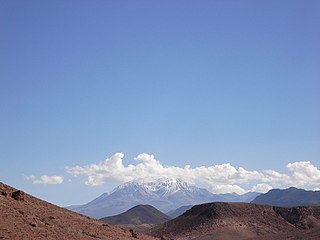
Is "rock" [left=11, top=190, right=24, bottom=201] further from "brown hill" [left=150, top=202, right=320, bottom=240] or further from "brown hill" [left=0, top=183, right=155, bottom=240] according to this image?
"brown hill" [left=150, top=202, right=320, bottom=240]

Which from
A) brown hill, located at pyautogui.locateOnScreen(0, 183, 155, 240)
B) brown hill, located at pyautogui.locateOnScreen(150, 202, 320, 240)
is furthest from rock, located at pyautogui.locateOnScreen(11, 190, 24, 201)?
brown hill, located at pyautogui.locateOnScreen(150, 202, 320, 240)

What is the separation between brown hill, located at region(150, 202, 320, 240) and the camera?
367 ft

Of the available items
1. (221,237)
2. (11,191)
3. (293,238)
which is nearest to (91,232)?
(11,191)

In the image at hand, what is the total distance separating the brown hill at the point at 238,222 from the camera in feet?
367

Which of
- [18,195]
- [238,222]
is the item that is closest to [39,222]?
[18,195]

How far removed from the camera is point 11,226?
4625cm

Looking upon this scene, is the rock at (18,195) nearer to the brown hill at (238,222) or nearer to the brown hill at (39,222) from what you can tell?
the brown hill at (39,222)

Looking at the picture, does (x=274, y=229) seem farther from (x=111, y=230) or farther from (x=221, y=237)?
(x=111, y=230)

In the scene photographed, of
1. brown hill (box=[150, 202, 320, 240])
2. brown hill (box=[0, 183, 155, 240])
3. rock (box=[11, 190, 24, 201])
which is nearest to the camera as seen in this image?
brown hill (box=[0, 183, 155, 240])

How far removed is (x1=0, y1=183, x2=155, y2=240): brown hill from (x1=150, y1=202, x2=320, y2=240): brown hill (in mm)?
47779

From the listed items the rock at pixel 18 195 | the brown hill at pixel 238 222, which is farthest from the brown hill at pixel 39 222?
the brown hill at pixel 238 222

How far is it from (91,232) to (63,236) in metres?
7.95

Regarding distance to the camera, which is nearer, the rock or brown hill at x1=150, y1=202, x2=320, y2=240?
the rock

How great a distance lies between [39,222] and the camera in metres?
51.1
